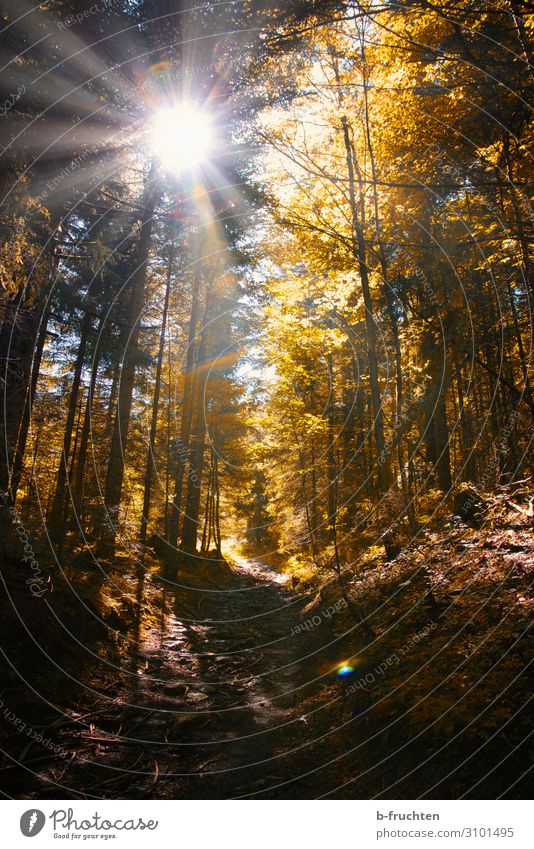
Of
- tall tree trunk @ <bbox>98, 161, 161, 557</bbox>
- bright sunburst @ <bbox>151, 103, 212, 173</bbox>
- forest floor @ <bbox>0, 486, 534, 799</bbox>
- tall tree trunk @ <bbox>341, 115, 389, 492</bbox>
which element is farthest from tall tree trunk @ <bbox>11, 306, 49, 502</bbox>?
tall tree trunk @ <bbox>341, 115, 389, 492</bbox>

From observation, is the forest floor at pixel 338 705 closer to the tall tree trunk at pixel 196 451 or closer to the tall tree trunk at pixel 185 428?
the tall tree trunk at pixel 185 428

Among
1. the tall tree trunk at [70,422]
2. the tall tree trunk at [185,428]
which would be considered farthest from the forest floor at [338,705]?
the tall tree trunk at [185,428]

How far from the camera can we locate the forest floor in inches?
159

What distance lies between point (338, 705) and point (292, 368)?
10322mm

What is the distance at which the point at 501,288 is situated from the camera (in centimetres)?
955

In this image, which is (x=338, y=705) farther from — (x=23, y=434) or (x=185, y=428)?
(x=185, y=428)

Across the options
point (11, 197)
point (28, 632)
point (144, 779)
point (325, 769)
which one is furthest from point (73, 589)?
point (11, 197)

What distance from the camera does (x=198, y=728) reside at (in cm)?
584

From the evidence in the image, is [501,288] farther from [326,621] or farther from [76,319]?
[76,319]

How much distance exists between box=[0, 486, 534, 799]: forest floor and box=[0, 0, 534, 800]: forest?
0.04 meters

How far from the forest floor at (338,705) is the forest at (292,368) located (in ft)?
0.13

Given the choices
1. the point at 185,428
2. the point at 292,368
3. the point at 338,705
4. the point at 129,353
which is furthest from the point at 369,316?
the point at 185,428

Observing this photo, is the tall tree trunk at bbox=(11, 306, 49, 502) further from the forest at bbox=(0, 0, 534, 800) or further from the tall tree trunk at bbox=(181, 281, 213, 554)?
the tall tree trunk at bbox=(181, 281, 213, 554)

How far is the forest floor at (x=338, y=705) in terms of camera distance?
4.05 metres
